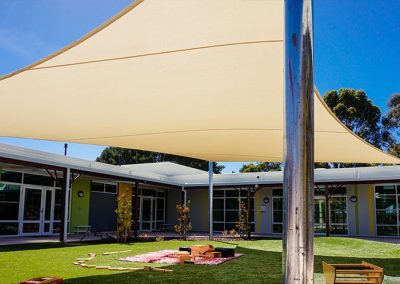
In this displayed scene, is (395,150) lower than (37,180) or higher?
higher

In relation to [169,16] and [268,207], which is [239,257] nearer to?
[169,16]

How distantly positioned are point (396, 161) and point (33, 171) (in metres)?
12.8

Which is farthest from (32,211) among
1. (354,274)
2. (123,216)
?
(354,274)

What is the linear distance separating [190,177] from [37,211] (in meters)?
8.72

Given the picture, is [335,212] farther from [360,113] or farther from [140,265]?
[140,265]

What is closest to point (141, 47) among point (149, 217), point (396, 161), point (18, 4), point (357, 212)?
point (18, 4)

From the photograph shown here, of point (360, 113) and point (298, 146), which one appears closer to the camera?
point (298, 146)

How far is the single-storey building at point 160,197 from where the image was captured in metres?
14.8

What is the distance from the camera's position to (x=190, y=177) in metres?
22.8

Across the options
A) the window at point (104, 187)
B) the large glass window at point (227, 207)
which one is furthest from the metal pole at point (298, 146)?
the large glass window at point (227, 207)

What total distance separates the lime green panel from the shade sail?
36.4 ft

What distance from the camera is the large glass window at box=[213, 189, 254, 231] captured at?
22.8m

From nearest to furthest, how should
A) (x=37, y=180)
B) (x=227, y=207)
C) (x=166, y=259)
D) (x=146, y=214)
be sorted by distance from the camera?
(x=166, y=259)
(x=37, y=180)
(x=146, y=214)
(x=227, y=207)

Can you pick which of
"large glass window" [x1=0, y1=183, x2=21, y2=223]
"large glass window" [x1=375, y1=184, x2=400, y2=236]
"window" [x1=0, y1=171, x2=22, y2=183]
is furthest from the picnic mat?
"large glass window" [x1=375, y1=184, x2=400, y2=236]
